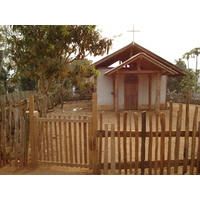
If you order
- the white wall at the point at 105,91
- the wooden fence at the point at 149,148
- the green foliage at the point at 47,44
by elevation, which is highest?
the green foliage at the point at 47,44

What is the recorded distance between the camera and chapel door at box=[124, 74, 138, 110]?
38.0 ft

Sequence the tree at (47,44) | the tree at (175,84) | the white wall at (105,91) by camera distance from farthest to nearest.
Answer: the tree at (175,84) → the white wall at (105,91) → the tree at (47,44)

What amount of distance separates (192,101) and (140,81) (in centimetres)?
782

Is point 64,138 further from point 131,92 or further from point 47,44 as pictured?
point 131,92

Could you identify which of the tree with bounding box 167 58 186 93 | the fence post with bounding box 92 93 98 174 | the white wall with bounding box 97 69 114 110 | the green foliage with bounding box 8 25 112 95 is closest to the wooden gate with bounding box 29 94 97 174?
the fence post with bounding box 92 93 98 174

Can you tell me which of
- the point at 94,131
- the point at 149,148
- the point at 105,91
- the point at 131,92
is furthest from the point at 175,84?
the point at 94,131

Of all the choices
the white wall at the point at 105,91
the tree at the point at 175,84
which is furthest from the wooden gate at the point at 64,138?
the tree at the point at 175,84

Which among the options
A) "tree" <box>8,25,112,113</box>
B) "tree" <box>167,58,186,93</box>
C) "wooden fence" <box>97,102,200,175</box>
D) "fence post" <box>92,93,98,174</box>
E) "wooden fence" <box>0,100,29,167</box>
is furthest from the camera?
"tree" <box>167,58,186,93</box>

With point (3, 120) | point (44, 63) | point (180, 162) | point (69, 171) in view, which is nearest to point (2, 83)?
point (44, 63)

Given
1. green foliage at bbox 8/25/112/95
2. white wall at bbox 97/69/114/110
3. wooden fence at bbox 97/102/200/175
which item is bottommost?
wooden fence at bbox 97/102/200/175

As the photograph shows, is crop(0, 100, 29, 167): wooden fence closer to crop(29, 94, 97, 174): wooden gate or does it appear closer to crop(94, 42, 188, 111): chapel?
crop(29, 94, 97, 174): wooden gate

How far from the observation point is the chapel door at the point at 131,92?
38.0 ft

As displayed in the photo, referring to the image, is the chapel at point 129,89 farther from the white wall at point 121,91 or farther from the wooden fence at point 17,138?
the wooden fence at point 17,138

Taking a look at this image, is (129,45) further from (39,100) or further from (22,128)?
(22,128)
